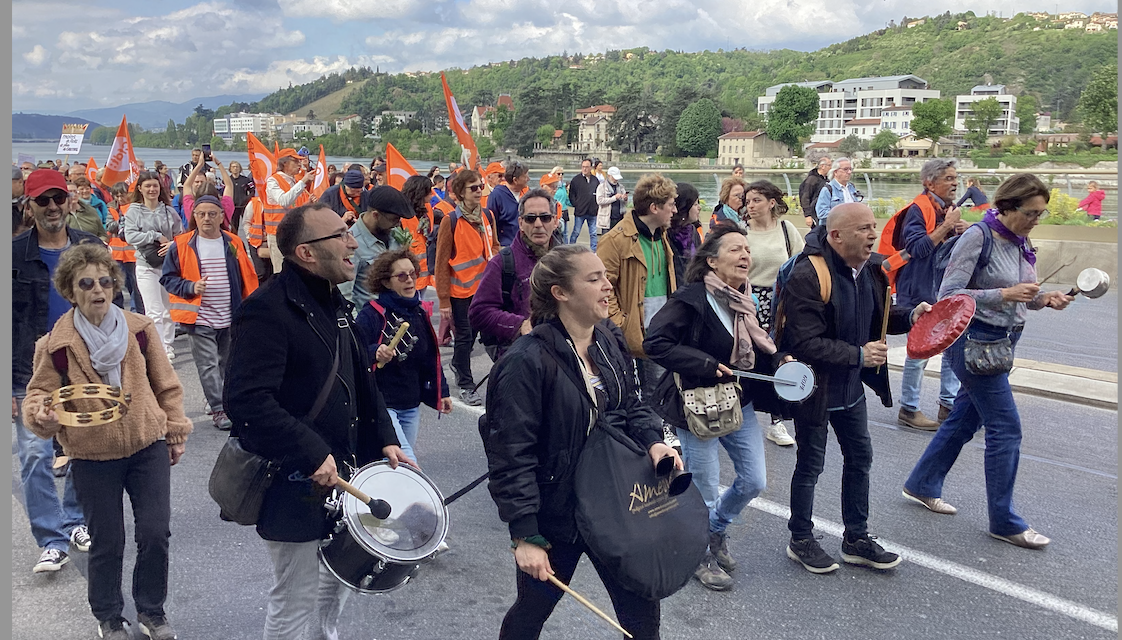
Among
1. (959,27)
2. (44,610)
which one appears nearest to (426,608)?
(44,610)

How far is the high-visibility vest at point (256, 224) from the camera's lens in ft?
34.0

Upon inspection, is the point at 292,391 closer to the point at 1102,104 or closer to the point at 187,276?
the point at 187,276

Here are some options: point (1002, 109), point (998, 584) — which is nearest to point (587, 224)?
point (998, 584)

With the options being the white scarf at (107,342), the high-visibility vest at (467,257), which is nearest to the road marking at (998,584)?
the high-visibility vest at (467,257)

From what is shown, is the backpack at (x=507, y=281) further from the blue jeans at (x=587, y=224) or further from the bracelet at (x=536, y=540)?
the blue jeans at (x=587, y=224)

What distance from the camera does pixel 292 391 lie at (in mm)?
2867

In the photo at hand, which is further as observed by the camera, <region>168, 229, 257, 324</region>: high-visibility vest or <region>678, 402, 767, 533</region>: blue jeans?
<region>168, 229, 257, 324</region>: high-visibility vest

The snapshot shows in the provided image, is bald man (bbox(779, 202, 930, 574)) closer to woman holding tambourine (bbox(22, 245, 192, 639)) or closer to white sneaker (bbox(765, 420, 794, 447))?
white sneaker (bbox(765, 420, 794, 447))

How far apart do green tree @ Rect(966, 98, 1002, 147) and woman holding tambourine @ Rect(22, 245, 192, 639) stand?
303ft

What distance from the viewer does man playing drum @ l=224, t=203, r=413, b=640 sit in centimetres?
273

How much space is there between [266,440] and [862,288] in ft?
9.53

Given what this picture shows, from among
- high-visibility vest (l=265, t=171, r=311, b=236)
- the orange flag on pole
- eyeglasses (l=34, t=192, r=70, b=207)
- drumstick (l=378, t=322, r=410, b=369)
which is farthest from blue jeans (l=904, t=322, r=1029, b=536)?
high-visibility vest (l=265, t=171, r=311, b=236)

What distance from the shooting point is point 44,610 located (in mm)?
4020

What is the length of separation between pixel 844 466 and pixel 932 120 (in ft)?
327
